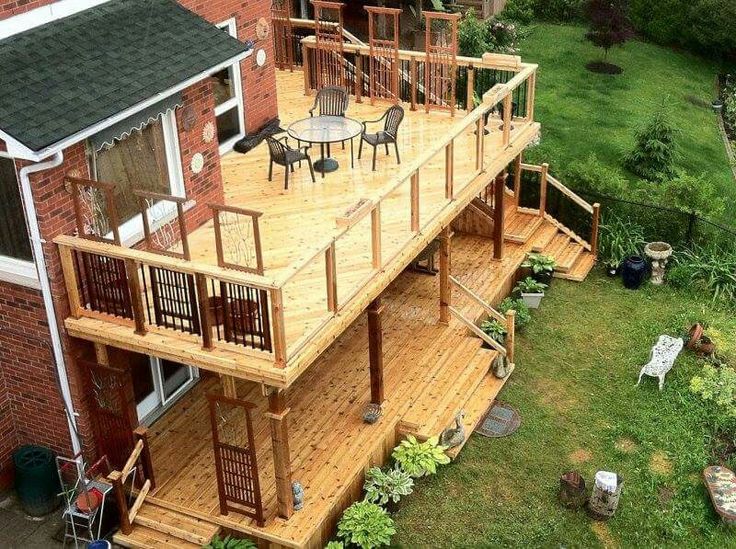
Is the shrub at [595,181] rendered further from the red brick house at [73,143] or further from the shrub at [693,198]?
the red brick house at [73,143]

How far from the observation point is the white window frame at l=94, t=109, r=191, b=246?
1373 centimetres

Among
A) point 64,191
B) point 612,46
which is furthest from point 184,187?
point 612,46

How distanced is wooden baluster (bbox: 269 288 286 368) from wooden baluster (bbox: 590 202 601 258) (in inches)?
406

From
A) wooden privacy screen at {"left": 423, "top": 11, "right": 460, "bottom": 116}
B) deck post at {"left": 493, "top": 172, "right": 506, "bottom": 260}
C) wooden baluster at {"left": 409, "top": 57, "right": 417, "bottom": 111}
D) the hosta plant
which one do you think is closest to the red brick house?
the hosta plant

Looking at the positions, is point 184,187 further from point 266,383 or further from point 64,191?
point 266,383

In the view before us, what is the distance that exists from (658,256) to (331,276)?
9.77 m

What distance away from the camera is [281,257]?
46.3 feet

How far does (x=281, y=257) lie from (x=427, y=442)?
142 inches

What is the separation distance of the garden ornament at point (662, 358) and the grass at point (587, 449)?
271mm

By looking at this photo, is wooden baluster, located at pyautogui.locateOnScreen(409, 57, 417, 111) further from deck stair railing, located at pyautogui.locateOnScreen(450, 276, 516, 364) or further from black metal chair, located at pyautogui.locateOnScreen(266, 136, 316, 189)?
deck stair railing, located at pyautogui.locateOnScreen(450, 276, 516, 364)

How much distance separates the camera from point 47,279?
12680mm

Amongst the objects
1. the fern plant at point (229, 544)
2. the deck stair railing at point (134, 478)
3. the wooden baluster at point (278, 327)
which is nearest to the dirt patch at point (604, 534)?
the fern plant at point (229, 544)

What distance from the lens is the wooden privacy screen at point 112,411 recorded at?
13234mm

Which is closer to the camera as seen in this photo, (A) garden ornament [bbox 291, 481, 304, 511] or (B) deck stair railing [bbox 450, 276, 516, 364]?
(A) garden ornament [bbox 291, 481, 304, 511]
